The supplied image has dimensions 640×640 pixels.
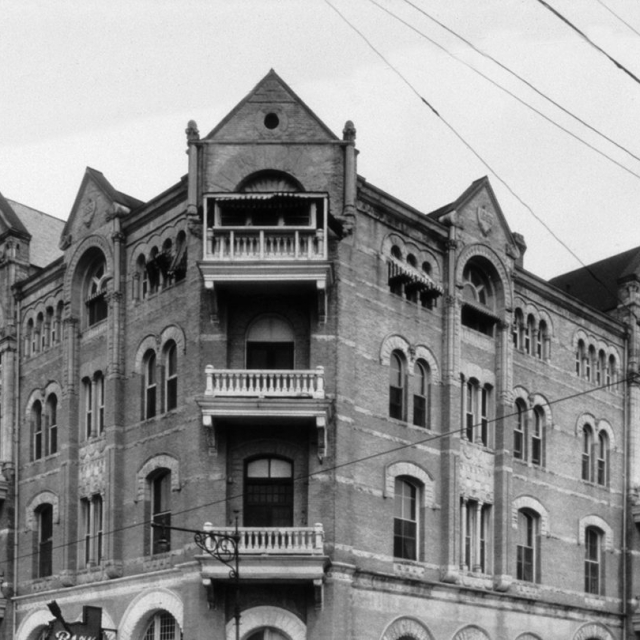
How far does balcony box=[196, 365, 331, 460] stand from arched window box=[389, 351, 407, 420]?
342 centimetres

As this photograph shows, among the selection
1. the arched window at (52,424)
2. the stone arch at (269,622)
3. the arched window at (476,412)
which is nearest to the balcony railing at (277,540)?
the stone arch at (269,622)

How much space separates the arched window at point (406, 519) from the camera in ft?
108

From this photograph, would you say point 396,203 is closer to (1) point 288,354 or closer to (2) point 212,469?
(1) point 288,354

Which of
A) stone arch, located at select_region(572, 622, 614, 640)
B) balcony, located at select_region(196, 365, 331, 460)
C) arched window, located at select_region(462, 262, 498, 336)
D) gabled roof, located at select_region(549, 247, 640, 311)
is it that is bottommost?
stone arch, located at select_region(572, 622, 614, 640)

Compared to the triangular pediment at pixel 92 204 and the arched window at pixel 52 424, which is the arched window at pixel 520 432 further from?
the arched window at pixel 52 424

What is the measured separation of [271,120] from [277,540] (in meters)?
10.9

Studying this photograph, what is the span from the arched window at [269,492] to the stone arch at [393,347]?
13.2 ft

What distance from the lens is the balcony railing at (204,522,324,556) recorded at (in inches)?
1157

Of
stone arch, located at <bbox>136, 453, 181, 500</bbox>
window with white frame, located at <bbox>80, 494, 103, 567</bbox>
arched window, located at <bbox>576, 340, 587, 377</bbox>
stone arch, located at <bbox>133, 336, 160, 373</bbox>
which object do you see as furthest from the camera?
arched window, located at <bbox>576, 340, 587, 377</bbox>

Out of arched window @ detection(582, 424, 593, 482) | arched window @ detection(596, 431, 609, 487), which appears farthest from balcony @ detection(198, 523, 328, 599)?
arched window @ detection(596, 431, 609, 487)

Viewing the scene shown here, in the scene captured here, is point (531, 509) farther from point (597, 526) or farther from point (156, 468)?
point (156, 468)

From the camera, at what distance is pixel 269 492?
3122 centimetres

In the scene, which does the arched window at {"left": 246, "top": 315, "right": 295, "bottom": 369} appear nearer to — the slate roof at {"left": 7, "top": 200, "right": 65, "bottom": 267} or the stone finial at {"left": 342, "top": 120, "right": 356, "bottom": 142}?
the stone finial at {"left": 342, "top": 120, "right": 356, "bottom": 142}

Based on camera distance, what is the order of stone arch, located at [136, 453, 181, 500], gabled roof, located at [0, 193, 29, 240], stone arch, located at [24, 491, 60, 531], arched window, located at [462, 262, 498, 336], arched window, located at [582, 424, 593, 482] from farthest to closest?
gabled roof, located at [0, 193, 29, 240] → arched window, located at [582, 424, 593, 482] → stone arch, located at [24, 491, 60, 531] → arched window, located at [462, 262, 498, 336] → stone arch, located at [136, 453, 181, 500]
